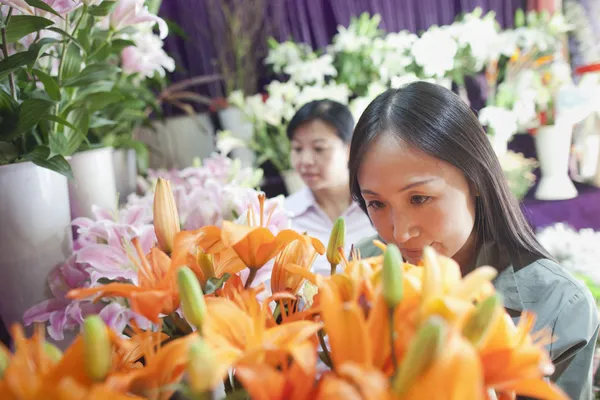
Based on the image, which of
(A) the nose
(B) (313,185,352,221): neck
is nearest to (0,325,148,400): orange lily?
(A) the nose

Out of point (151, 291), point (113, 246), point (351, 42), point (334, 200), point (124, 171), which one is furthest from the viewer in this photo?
point (351, 42)

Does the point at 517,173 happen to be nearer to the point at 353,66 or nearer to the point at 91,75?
the point at 353,66

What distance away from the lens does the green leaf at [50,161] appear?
2.26 ft

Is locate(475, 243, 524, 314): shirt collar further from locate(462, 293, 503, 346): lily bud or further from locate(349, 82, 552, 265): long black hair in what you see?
locate(462, 293, 503, 346): lily bud

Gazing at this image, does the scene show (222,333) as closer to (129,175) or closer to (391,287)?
(391,287)

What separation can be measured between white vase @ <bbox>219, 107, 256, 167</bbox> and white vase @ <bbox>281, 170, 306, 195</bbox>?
12 cm

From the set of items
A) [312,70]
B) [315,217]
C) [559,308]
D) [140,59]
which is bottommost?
[315,217]

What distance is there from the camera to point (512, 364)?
30 centimetres

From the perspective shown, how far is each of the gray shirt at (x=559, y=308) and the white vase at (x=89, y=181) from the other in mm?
601

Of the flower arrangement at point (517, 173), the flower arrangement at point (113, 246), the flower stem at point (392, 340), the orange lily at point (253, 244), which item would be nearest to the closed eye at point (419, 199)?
the flower arrangement at point (113, 246)

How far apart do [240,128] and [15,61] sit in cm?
120

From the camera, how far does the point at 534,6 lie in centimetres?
196

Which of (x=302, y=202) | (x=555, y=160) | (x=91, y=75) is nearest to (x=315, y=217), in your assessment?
(x=302, y=202)

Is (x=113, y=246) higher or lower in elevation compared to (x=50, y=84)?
lower
